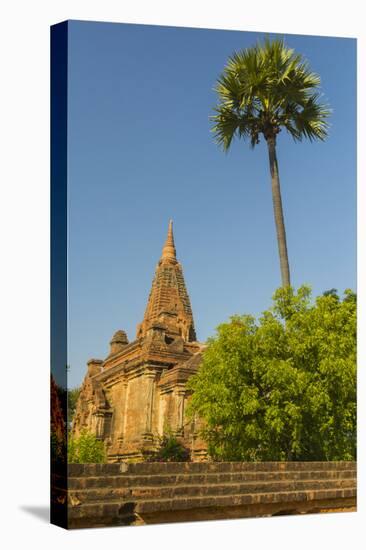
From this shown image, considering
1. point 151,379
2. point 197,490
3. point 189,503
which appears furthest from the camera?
point 151,379

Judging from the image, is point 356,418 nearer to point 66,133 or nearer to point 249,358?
point 249,358

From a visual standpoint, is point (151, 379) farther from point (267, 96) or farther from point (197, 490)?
point (267, 96)

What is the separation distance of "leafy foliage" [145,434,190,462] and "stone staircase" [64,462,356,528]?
0.97 meters

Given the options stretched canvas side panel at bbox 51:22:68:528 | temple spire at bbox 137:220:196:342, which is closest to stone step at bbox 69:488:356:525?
stretched canvas side panel at bbox 51:22:68:528

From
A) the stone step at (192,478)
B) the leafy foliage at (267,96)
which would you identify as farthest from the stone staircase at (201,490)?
the leafy foliage at (267,96)

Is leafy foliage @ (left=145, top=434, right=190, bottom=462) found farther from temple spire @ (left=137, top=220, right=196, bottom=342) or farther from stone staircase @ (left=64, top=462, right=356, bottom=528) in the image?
temple spire @ (left=137, top=220, right=196, bottom=342)

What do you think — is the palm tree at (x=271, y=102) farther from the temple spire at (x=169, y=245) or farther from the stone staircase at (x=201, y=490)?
the stone staircase at (x=201, y=490)

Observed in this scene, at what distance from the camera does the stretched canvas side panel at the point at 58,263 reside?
1360 centimetres

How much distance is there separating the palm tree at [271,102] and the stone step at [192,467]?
9.57ft

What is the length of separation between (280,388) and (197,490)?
2.78m

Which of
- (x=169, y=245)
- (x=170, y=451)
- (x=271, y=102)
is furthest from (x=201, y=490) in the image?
(x=271, y=102)

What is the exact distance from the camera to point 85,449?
13867mm

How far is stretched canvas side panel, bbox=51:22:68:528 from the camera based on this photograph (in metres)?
13.6

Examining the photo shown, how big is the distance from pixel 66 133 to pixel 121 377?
4.55m
